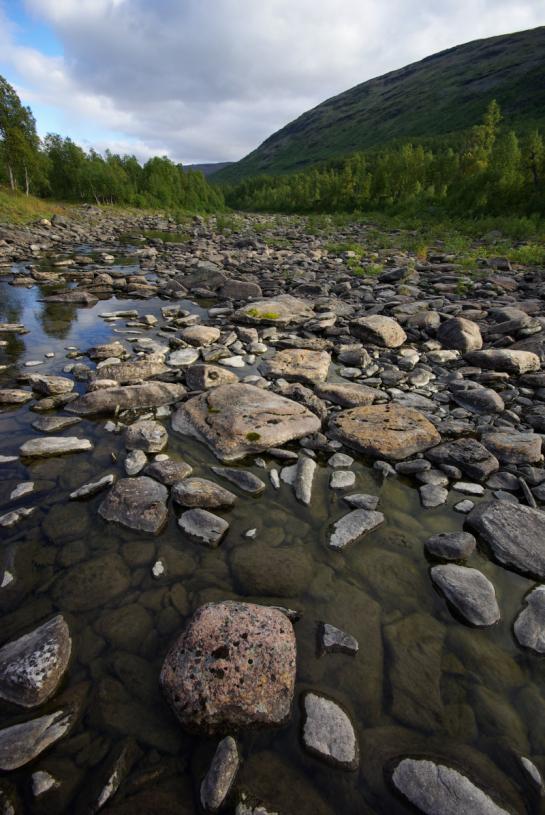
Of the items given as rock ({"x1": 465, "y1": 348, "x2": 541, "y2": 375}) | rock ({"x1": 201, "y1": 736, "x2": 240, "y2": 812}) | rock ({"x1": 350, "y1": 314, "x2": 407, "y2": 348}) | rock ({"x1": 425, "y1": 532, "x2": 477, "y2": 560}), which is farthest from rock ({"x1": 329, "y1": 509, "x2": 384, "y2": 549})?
rock ({"x1": 350, "y1": 314, "x2": 407, "y2": 348})

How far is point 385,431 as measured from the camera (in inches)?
223

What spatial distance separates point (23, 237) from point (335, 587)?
33.9 metres

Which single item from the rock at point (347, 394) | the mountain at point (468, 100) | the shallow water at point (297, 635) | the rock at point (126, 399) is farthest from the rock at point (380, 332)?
the mountain at point (468, 100)

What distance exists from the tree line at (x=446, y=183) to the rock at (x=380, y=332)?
32.4 meters

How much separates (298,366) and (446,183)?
203 feet

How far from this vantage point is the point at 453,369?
8500 millimetres

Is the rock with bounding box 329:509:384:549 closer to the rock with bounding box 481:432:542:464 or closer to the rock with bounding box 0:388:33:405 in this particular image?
the rock with bounding box 481:432:542:464

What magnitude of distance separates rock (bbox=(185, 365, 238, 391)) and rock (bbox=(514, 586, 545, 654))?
17.4ft

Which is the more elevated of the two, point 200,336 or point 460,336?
point 460,336

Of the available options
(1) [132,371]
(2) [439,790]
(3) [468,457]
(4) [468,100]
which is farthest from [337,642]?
(4) [468,100]

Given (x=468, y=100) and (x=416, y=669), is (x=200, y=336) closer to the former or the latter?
(x=416, y=669)

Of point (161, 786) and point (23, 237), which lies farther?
point (23, 237)

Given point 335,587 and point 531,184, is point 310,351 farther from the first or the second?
point 531,184

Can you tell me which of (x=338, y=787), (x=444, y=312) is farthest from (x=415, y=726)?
(x=444, y=312)
